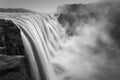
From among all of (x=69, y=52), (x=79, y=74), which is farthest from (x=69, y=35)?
(x=79, y=74)

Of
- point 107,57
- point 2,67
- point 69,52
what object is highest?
point 69,52

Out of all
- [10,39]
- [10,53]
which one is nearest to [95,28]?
[10,39]

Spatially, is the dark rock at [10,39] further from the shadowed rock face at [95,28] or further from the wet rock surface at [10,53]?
the shadowed rock face at [95,28]

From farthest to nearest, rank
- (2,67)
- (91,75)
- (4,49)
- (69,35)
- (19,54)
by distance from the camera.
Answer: (69,35) → (91,75) → (19,54) → (4,49) → (2,67)

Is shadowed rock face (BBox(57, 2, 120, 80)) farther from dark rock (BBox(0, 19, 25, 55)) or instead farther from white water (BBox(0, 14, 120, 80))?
dark rock (BBox(0, 19, 25, 55))

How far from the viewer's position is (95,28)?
1653 cm

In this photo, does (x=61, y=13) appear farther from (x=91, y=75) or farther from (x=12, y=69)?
(x=12, y=69)

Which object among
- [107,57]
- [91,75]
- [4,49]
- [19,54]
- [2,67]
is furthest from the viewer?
[107,57]

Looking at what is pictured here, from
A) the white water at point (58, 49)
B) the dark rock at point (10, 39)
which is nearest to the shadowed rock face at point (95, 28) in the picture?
the white water at point (58, 49)

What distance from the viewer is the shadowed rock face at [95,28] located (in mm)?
14609

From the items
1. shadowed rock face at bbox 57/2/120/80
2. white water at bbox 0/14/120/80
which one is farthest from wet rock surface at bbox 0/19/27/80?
shadowed rock face at bbox 57/2/120/80

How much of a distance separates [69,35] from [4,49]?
964 cm

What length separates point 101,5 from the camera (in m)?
17.0

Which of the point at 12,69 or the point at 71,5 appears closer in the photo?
the point at 12,69
